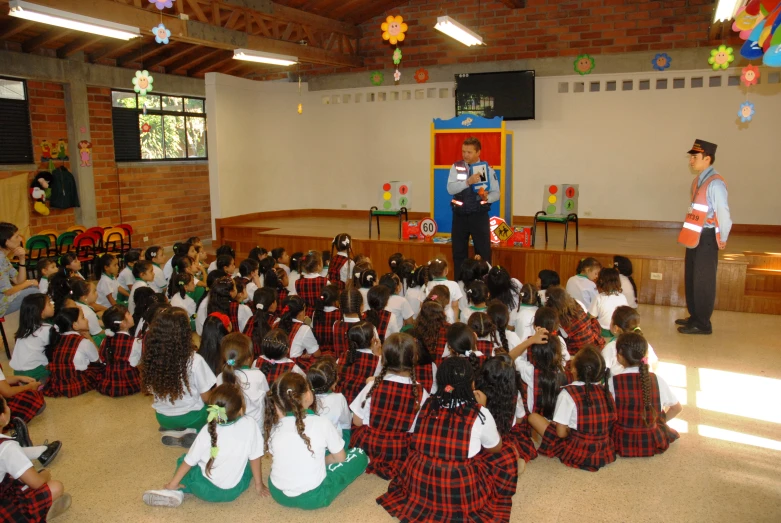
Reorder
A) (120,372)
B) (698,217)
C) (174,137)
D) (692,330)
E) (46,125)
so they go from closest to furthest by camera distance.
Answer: (120,372) → (698,217) → (692,330) → (46,125) → (174,137)

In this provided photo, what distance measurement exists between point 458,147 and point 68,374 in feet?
17.0

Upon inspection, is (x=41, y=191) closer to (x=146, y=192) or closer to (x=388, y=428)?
(x=146, y=192)

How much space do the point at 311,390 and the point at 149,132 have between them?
27.9 ft

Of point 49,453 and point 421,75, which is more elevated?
point 421,75

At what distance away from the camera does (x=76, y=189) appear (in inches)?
351

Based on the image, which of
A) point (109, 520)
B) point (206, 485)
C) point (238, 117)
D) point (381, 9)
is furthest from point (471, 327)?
point (381, 9)

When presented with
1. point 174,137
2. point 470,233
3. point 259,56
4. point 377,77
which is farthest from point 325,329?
point 174,137

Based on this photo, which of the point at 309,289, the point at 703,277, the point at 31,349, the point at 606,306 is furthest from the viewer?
the point at 703,277

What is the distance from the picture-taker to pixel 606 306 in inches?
177

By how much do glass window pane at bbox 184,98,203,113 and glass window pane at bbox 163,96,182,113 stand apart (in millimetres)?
141

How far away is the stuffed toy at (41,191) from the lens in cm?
830

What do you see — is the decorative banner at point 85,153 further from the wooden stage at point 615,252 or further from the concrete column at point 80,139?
the wooden stage at point 615,252

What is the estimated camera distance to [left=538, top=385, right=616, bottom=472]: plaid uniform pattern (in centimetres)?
307

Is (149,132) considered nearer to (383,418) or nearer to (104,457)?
(104,457)
